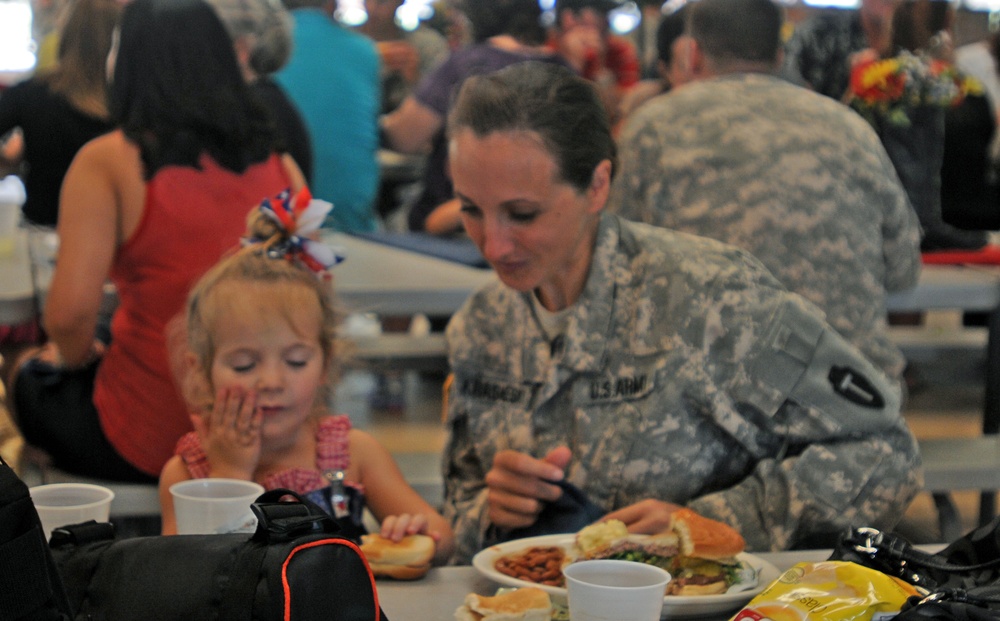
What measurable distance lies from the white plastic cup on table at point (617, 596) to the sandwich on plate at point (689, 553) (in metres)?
0.18

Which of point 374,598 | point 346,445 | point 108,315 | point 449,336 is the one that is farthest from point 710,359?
point 108,315

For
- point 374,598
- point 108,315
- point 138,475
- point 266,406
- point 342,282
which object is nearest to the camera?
point 374,598

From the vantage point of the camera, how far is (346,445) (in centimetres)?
212

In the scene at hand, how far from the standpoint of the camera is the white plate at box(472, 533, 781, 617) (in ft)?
4.43

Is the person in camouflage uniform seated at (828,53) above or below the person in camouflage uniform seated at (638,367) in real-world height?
above

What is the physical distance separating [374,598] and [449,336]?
1020 millimetres

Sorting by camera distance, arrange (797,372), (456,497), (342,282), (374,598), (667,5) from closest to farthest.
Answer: (374,598)
(797,372)
(456,497)
(342,282)
(667,5)

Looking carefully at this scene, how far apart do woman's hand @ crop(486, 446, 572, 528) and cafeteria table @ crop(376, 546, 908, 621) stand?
173 mm

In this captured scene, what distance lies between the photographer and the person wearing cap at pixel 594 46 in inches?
218

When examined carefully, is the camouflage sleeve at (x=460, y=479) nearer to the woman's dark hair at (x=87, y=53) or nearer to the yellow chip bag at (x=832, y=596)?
the yellow chip bag at (x=832, y=596)

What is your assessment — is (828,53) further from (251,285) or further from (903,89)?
(251,285)

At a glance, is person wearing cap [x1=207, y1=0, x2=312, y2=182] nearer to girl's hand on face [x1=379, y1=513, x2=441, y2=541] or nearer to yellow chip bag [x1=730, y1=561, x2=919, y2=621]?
girl's hand on face [x1=379, y1=513, x2=441, y2=541]

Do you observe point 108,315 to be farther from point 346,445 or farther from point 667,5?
point 667,5

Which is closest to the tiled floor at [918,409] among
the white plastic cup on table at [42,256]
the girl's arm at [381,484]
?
the white plastic cup on table at [42,256]
